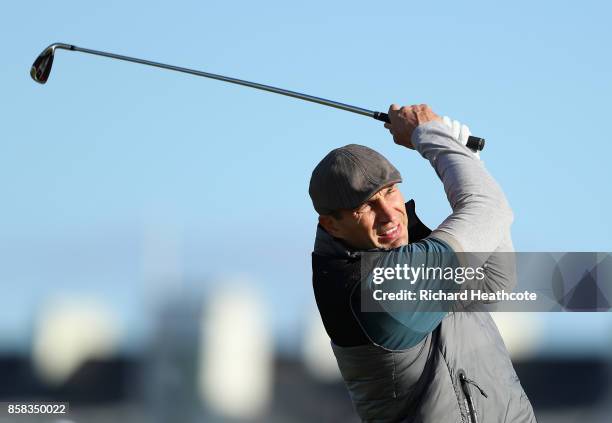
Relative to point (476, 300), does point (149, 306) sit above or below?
above

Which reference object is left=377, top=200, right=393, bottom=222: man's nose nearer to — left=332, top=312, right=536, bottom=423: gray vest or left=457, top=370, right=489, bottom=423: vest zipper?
left=332, top=312, right=536, bottom=423: gray vest

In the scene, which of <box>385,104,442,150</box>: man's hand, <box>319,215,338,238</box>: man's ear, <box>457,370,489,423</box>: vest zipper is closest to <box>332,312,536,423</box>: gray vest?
<box>457,370,489,423</box>: vest zipper

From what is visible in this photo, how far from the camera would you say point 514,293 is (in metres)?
4.93

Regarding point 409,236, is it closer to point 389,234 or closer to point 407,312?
point 389,234

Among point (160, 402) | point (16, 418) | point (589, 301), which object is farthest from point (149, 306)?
point (589, 301)

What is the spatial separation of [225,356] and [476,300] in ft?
89.0

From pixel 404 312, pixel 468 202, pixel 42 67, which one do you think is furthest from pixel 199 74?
pixel 468 202

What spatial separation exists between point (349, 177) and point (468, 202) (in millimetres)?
439

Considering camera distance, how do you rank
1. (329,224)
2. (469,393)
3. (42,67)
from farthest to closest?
(42,67), (329,224), (469,393)

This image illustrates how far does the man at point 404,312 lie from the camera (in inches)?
181

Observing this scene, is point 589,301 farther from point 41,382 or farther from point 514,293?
point 41,382

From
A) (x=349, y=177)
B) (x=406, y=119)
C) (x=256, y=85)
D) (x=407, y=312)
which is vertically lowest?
(x=407, y=312)

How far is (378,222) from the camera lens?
4.79m

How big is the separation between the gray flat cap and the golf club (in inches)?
10.8
